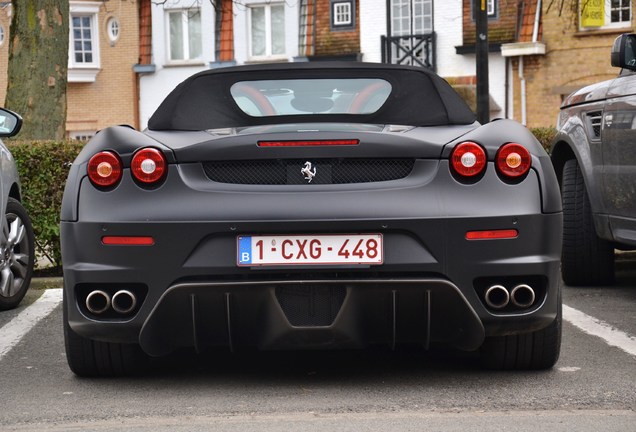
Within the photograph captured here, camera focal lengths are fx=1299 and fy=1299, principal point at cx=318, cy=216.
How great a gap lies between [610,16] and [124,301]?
2787 centimetres

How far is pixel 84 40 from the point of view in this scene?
3838cm

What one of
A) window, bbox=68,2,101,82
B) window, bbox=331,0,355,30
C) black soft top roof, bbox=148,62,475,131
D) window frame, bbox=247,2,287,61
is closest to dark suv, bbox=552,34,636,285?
black soft top roof, bbox=148,62,475,131

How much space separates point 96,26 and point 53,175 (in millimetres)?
28843

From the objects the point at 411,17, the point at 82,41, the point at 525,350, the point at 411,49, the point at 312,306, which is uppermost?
the point at 411,17

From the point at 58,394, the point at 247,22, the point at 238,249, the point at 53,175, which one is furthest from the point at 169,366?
the point at 247,22

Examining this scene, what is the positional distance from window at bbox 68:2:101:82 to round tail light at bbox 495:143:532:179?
3354cm

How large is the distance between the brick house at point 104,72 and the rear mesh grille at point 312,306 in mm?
33133

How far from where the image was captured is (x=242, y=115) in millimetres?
5762

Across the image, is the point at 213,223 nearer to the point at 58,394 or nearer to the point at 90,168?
the point at 90,168

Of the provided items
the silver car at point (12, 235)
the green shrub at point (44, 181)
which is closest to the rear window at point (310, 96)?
the silver car at point (12, 235)

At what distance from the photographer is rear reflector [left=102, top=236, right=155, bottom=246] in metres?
4.96

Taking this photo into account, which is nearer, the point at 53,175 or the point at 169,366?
the point at 169,366

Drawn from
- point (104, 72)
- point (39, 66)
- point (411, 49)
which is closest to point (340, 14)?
point (411, 49)

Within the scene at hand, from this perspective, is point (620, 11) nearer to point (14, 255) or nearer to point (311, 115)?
point (14, 255)
